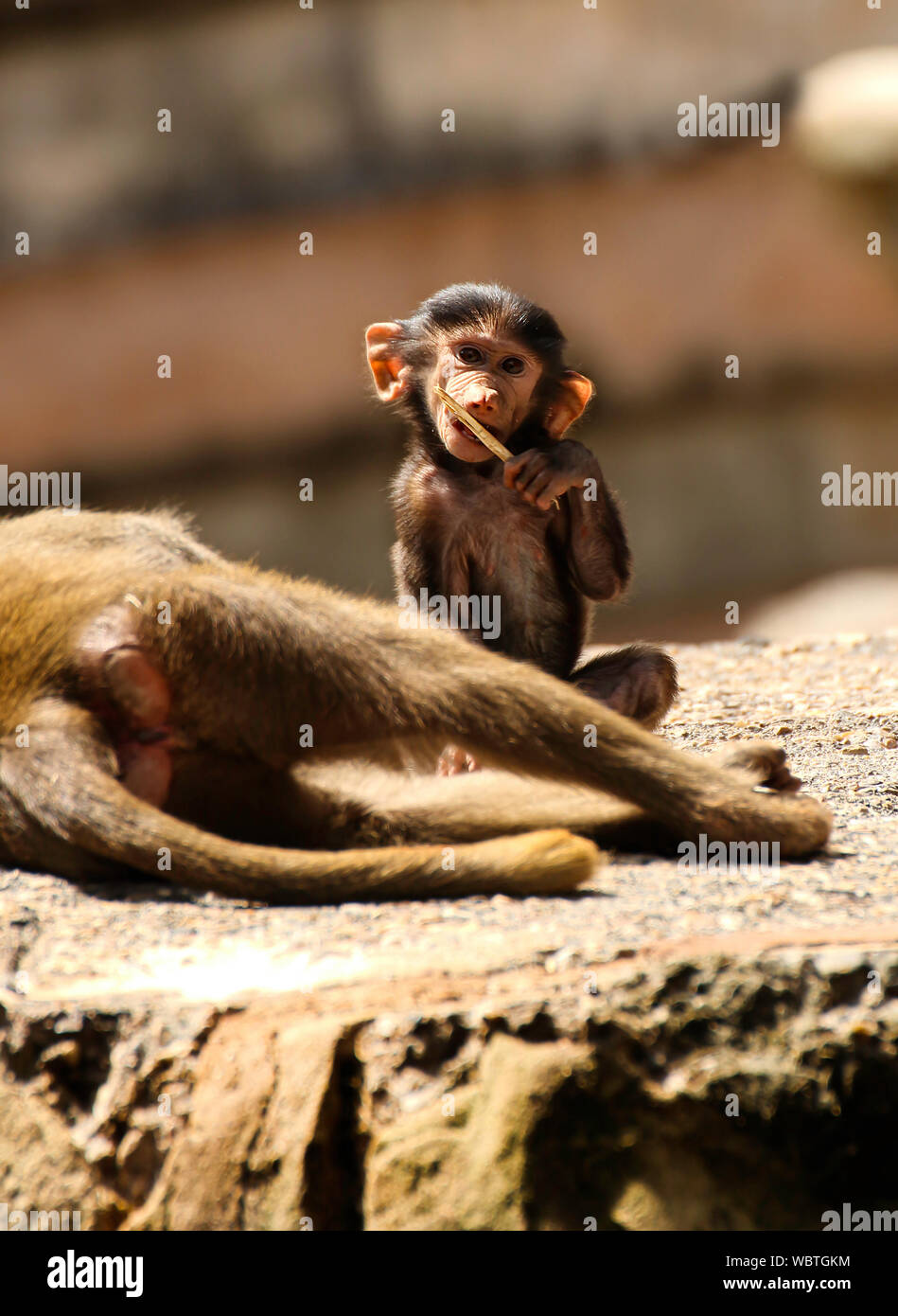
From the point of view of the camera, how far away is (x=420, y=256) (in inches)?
404

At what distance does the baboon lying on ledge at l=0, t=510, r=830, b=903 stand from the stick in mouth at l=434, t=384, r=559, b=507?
1.05 metres

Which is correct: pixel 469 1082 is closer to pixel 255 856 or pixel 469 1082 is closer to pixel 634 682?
pixel 255 856

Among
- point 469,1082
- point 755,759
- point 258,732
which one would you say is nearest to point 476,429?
point 755,759

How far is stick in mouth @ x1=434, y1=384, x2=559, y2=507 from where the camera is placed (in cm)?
398

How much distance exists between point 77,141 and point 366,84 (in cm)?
206

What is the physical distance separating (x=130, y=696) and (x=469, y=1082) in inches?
41.8

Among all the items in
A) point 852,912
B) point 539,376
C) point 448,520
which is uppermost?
point 539,376

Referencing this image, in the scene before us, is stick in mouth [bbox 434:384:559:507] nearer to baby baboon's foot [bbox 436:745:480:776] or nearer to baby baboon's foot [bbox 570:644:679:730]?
baby baboon's foot [bbox 570:644:679:730]

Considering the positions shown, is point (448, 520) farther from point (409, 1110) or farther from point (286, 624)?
point (409, 1110)

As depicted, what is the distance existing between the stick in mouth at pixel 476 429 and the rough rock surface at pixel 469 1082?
173 cm

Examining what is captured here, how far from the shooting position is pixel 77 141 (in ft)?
34.1

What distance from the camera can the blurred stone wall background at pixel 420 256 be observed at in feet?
32.6

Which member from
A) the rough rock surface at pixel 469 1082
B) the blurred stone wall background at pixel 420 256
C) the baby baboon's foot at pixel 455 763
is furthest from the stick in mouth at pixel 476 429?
the blurred stone wall background at pixel 420 256
